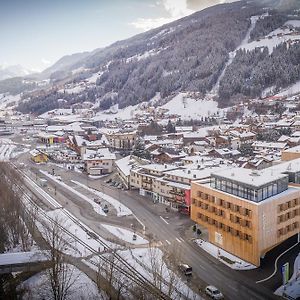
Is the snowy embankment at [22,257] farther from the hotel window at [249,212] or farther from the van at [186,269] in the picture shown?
the hotel window at [249,212]

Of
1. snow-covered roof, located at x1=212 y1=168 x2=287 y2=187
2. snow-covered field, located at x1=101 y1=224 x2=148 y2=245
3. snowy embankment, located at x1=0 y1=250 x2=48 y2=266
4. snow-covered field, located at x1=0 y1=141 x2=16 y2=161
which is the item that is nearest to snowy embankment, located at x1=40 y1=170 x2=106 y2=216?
snow-covered field, located at x1=101 y1=224 x2=148 y2=245

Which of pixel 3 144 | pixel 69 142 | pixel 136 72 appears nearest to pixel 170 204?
pixel 69 142

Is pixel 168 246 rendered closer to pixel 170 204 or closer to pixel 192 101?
pixel 170 204

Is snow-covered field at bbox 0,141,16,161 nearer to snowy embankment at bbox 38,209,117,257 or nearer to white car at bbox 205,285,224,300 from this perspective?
snowy embankment at bbox 38,209,117,257

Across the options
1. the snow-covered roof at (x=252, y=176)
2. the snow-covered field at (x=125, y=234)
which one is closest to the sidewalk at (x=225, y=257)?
the snow-covered field at (x=125, y=234)

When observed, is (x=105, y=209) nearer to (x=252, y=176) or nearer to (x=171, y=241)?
(x=171, y=241)
